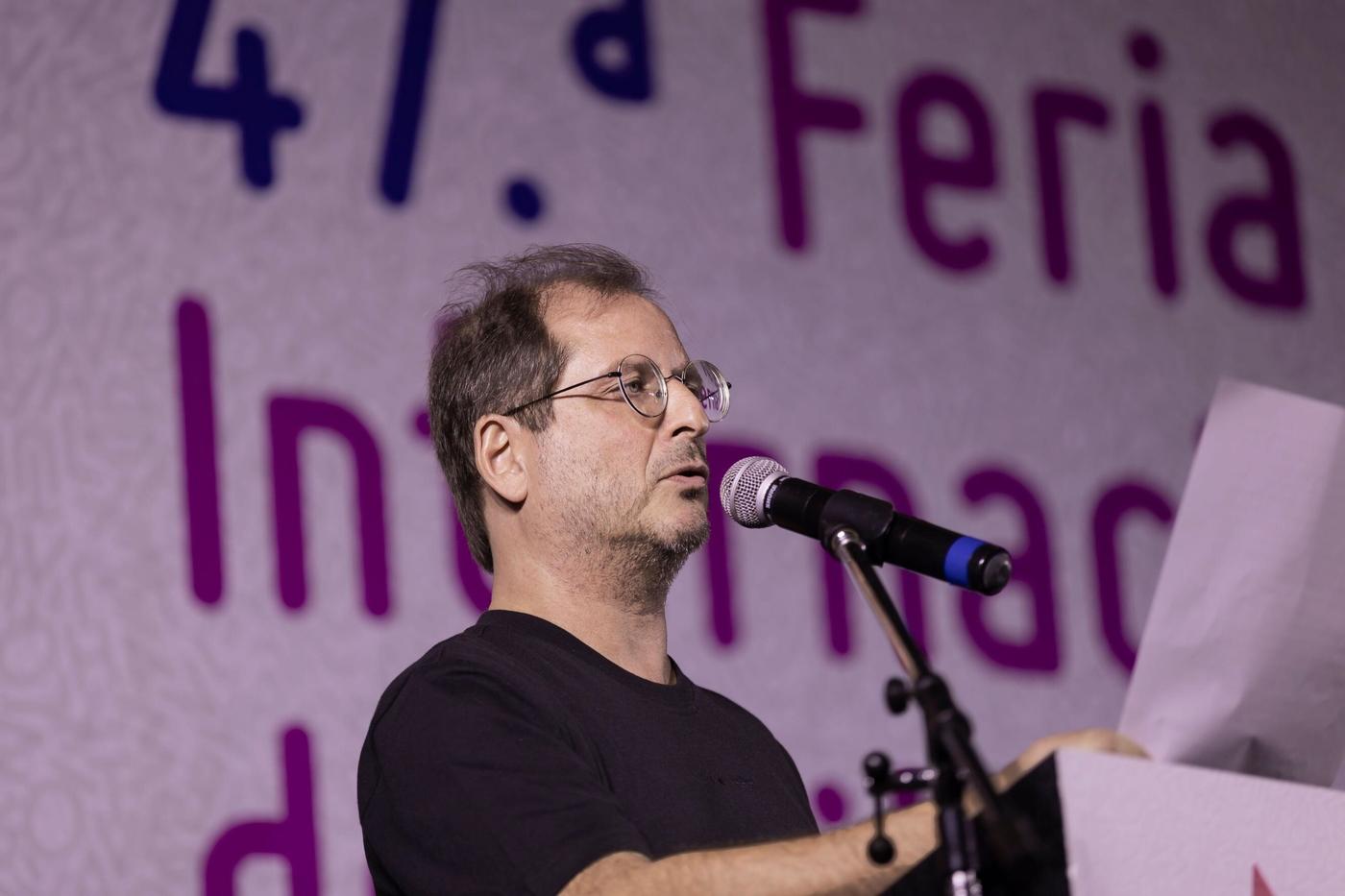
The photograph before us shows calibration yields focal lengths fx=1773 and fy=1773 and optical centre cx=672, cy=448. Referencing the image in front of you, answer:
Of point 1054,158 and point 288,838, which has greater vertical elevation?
point 1054,158

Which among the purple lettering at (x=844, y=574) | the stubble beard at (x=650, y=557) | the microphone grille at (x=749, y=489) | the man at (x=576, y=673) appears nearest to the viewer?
the man at (x=576, y=673)

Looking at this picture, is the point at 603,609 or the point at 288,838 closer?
the point at 603,609

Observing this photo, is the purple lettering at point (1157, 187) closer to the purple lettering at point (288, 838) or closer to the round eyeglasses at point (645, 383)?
the round eyeglasses at point (645, 383)

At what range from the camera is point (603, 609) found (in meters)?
1.93

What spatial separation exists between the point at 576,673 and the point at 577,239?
1.24m

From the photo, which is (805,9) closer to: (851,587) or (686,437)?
(851,587)

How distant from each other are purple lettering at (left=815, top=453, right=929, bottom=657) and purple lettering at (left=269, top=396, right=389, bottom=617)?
2.44ft

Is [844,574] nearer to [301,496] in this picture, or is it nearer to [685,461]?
[301,496]

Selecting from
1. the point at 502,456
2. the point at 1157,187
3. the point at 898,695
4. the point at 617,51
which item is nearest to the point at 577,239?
the point at 617,51

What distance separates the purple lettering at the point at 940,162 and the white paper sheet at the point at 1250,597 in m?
2.03

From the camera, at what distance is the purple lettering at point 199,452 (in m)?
2.48

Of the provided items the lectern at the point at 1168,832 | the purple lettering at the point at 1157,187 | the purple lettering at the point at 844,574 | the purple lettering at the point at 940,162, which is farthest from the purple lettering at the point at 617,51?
the lectern at the point at 1168,832

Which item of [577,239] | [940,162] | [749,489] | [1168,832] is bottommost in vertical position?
[1168,832]

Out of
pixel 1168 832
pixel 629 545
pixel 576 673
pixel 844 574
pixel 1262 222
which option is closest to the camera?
pixel 1168 832
